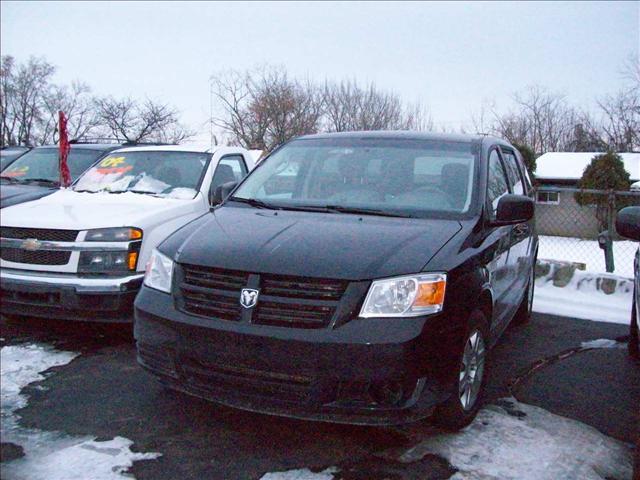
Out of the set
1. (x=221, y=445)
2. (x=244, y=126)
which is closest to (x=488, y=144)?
(x=221, y=445)

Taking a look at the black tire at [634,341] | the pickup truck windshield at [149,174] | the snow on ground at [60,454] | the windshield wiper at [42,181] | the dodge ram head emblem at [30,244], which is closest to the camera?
the snow on ground at [60,454]

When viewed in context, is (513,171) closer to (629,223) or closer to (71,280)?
(629,223)

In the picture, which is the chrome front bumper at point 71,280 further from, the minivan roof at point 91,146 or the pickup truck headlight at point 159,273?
the minivan roof at point 91,146

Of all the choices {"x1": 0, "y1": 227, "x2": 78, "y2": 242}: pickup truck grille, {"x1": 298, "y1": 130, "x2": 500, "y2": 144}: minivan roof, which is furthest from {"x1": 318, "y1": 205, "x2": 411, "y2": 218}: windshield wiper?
{"x1": 0, "y1": 227, "x2": 78, "y2": 242}: pickup truck grille

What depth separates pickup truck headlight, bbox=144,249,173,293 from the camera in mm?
3471

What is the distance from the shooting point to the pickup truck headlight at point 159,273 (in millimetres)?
3471

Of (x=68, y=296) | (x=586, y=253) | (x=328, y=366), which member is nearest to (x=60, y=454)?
(x=328, y=366)

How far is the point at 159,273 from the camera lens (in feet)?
11.7

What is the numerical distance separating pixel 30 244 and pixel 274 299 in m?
2.59

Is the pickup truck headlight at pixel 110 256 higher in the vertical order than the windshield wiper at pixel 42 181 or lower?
lower

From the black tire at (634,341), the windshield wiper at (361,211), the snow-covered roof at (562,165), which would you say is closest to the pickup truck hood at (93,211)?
the windshield wiper at (361,211)

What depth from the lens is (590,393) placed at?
4.23m

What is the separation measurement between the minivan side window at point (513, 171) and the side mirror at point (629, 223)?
1.22m

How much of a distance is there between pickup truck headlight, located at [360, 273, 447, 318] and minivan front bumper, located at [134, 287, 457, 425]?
1.7 inches
